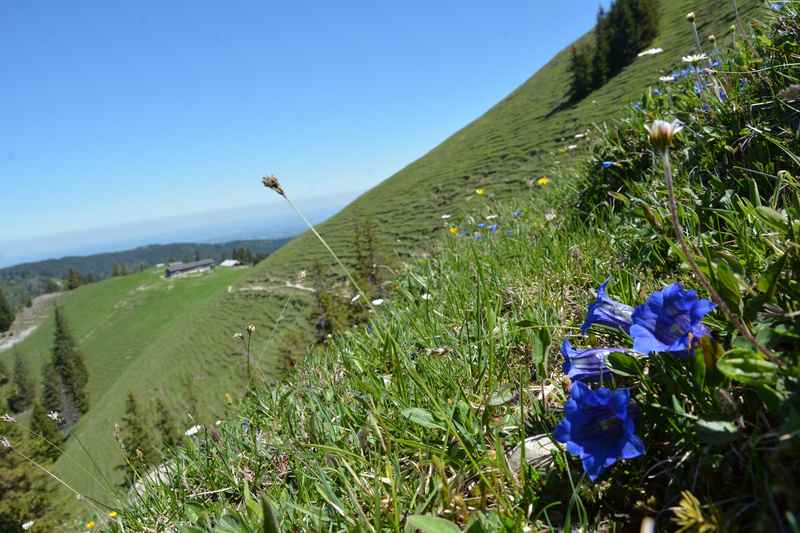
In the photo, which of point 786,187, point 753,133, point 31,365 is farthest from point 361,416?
point 31,365

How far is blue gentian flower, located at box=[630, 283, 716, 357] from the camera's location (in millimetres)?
1086

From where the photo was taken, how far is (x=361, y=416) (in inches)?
76.0

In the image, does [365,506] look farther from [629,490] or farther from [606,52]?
[606,52]

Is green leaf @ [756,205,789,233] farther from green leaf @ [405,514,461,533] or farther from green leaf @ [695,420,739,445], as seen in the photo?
green leaf @ [405,514,461,533]

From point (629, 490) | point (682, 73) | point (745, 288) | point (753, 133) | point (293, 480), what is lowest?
point (293, 480)

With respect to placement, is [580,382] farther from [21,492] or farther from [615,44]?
[615,44]

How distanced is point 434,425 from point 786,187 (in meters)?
1.83

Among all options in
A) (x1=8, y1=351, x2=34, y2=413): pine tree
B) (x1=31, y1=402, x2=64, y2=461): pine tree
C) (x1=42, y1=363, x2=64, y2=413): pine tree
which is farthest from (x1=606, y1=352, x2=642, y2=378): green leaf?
(x1=8, y1=351, x2=34, y2=413): pine tree

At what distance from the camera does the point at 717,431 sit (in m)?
0.95

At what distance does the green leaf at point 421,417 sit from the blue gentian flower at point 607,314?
581 millimetres

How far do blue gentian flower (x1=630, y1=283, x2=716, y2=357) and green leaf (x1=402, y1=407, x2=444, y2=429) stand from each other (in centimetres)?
72

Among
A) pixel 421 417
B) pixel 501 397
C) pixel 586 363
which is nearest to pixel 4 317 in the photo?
pixel 421 417

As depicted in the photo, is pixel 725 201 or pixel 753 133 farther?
pixel 753 133

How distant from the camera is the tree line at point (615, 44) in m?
39.0
